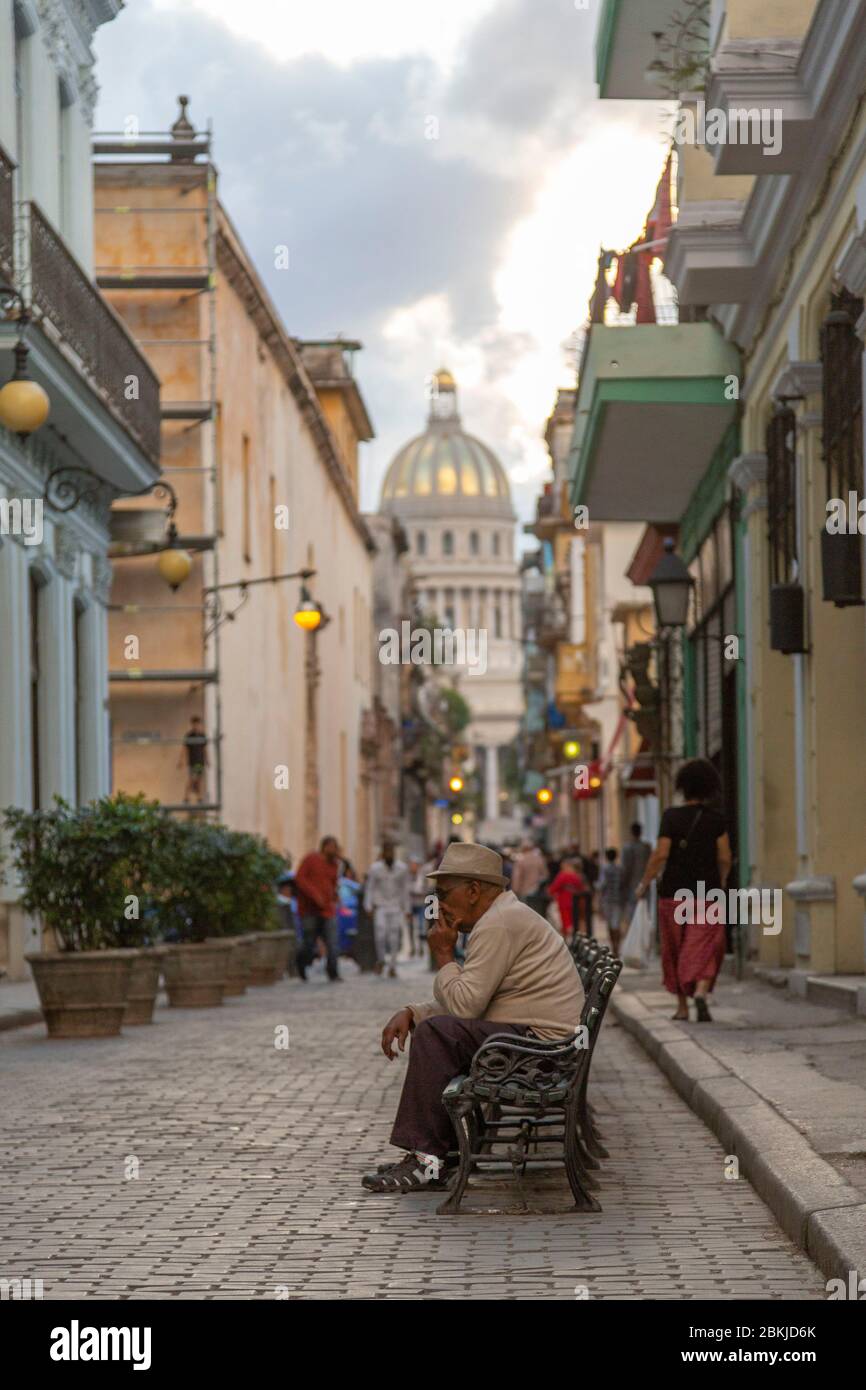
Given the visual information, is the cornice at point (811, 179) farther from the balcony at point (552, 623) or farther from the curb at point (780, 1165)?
the balcony at point (552, 623)

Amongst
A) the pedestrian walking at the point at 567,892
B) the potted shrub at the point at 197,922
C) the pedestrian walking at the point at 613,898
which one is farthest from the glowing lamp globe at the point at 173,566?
the pedestrian walking at the point at 567,892

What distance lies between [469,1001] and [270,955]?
17664 millimetres

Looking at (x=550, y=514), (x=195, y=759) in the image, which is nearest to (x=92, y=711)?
(x=195, y=759)

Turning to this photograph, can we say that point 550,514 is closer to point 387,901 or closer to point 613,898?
point 613,898

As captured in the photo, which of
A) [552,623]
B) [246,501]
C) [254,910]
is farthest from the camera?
[552,623]

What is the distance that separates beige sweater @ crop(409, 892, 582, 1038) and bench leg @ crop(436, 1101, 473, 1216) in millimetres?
521

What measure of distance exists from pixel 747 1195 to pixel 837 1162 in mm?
529

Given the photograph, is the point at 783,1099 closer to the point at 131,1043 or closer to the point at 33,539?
the point at 131,1043

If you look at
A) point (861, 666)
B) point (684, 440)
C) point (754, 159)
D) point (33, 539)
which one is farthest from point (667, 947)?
point (33, 539)

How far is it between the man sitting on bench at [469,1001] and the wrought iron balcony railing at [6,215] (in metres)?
11.7

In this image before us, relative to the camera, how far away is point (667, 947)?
1550 cm

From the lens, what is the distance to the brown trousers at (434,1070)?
340 inches

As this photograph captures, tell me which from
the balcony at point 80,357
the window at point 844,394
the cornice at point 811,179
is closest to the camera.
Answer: the cornice at point 811,179

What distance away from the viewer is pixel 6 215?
1977 centimetres
